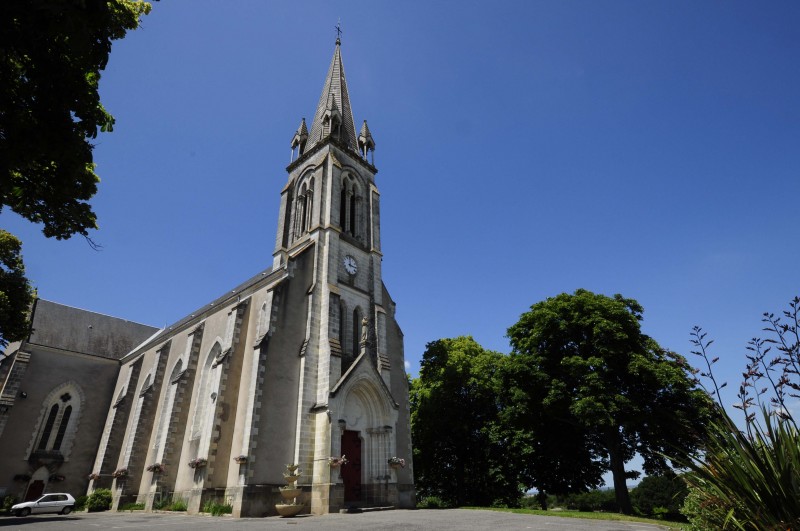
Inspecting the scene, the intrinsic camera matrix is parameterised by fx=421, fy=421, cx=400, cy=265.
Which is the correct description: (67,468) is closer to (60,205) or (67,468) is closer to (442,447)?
(442,447)

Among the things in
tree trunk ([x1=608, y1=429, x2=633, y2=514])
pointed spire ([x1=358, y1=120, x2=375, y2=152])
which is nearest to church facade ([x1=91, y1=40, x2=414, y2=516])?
pointed spire ([x1=358, y1=120, x2=375, y2=152])

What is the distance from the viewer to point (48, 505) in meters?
21.9

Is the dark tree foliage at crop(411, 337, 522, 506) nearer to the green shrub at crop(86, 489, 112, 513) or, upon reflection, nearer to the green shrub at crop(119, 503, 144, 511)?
the green shrub at crop(119, 503, 144, 511)

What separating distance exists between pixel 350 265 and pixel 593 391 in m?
14.2

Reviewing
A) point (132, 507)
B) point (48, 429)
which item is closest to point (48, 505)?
point (132, 507)

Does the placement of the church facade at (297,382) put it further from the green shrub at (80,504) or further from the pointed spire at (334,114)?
the green shrub at (80,504)

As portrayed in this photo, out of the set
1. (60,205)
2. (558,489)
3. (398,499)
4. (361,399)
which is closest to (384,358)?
(361,399)

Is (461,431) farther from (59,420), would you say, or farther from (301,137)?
(59,420)

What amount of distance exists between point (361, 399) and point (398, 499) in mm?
4962

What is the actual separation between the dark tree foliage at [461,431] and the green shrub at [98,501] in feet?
60.5

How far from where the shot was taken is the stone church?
17.9 m

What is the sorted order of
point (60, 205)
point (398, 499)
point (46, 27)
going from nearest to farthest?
point (46, 27) → point (60, 205) → point (398, 499)

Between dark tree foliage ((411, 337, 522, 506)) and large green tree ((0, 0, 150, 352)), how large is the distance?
78.5 ft

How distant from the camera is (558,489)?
23484mm
